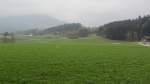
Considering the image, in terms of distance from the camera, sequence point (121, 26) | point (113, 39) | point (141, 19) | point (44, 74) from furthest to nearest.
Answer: point (141, 19)
point (121, 26)
point (113, 39)
point (44, 74)

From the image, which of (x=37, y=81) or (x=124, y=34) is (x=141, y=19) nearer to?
(x=124, y=34)

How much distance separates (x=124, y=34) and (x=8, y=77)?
12567 cm

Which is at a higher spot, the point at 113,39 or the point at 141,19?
the point at 141,19

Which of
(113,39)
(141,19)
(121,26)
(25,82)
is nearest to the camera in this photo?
(25,82)

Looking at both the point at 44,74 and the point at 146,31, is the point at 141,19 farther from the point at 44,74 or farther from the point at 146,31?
the point at 44,74

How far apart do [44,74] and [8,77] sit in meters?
2.13

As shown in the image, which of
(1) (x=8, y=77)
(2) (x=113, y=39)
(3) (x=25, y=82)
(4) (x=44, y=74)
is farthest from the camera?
(2) (x=113, y=39)

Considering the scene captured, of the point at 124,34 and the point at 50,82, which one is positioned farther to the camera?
the point at 124,34

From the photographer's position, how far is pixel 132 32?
140 m

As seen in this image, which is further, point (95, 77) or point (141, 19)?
point (141, 19)

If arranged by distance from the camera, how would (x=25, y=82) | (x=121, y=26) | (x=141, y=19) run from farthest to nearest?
1. (x=141, y=19)
2. (x=121, y=26)
3. (x=25, y=82)

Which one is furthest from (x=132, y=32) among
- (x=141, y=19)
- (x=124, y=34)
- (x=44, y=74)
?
(x=44, y=74)

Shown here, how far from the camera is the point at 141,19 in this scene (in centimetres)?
15500

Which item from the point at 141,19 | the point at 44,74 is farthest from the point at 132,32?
the point at 44,74
